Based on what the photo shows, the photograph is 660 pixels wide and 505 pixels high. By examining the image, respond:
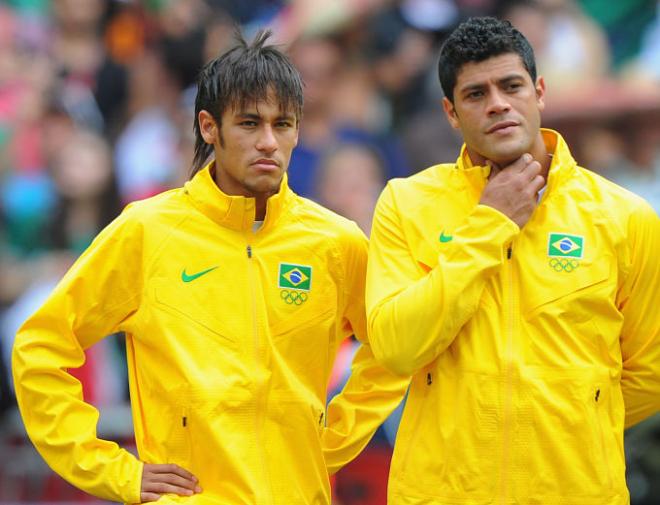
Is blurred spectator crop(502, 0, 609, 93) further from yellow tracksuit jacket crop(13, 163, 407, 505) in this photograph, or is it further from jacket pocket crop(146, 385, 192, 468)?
jacket pocket crop(146, 385, 192, 468)

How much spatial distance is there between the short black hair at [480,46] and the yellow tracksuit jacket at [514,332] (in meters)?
0.34

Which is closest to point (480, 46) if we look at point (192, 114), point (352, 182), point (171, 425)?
point (171, 425)

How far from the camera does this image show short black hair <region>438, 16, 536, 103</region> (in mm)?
4230

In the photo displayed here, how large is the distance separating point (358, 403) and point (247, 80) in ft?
4.37

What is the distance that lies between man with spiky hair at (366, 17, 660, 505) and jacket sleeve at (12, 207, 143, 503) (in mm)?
907

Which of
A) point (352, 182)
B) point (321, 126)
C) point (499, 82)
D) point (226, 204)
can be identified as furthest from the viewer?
point (321, 126)

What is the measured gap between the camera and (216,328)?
4410 mm

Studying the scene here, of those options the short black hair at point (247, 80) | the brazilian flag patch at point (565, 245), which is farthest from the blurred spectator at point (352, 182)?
the brazilian flag patch at point (565, 245)

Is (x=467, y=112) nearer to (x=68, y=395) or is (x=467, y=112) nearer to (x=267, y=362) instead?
(x=267, y=362)

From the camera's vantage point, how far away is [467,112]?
426 centimetres

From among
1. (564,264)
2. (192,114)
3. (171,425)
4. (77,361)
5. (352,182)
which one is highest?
(192,114)

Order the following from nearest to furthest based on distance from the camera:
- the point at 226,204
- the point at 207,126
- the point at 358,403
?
1. the point at 226,204
2. the point at 207,126
3. the point at 358,403

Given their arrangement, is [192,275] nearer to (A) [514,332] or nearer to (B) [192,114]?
(A) [514,332]

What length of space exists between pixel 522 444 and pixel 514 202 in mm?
792
